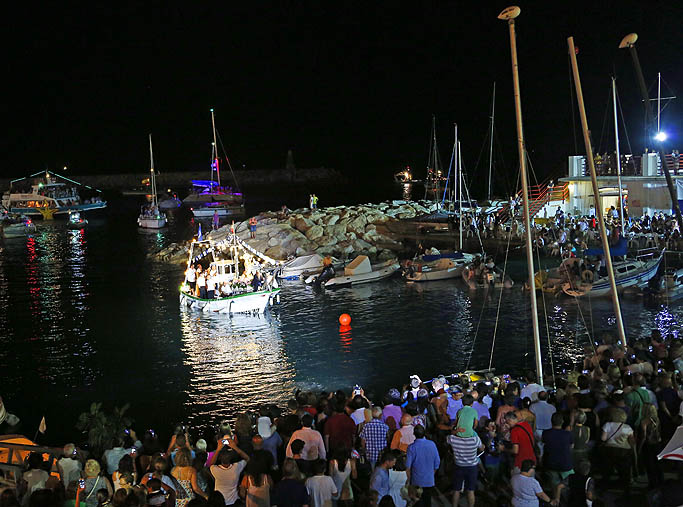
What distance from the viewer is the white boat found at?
2934 centimetres

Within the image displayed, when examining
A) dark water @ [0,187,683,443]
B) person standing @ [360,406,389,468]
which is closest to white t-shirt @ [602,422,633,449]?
person standing @ [360,406,389,468]

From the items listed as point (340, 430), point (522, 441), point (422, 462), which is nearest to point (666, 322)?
point (522, 441)

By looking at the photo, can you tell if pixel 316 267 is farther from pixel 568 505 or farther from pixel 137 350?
pixel 568 505

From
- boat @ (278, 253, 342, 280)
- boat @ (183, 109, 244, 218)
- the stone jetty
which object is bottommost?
boat @ (278, 253, 342, 280)

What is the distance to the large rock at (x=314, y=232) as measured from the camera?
47906mm

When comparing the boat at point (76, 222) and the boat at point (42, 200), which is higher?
the boat at point (42, 200)

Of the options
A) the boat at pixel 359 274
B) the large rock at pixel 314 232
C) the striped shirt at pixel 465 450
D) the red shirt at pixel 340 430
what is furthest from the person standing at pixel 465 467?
the large rock at pixel 314 232

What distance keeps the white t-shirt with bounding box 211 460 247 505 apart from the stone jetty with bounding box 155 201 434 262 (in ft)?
109

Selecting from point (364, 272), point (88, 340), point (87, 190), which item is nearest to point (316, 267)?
point (364, 272)

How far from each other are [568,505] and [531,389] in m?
2.39

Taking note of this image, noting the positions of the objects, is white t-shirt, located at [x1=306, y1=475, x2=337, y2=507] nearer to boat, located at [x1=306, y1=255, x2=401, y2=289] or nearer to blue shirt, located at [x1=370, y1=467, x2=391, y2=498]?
blue shirt, located at [x1=370, y1=467, x2=391, y2=498]

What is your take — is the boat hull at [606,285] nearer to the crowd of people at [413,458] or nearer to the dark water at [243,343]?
the dark water at [243,343]

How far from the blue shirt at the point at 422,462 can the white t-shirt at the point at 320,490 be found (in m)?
1.14

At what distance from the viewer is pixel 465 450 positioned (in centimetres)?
932
